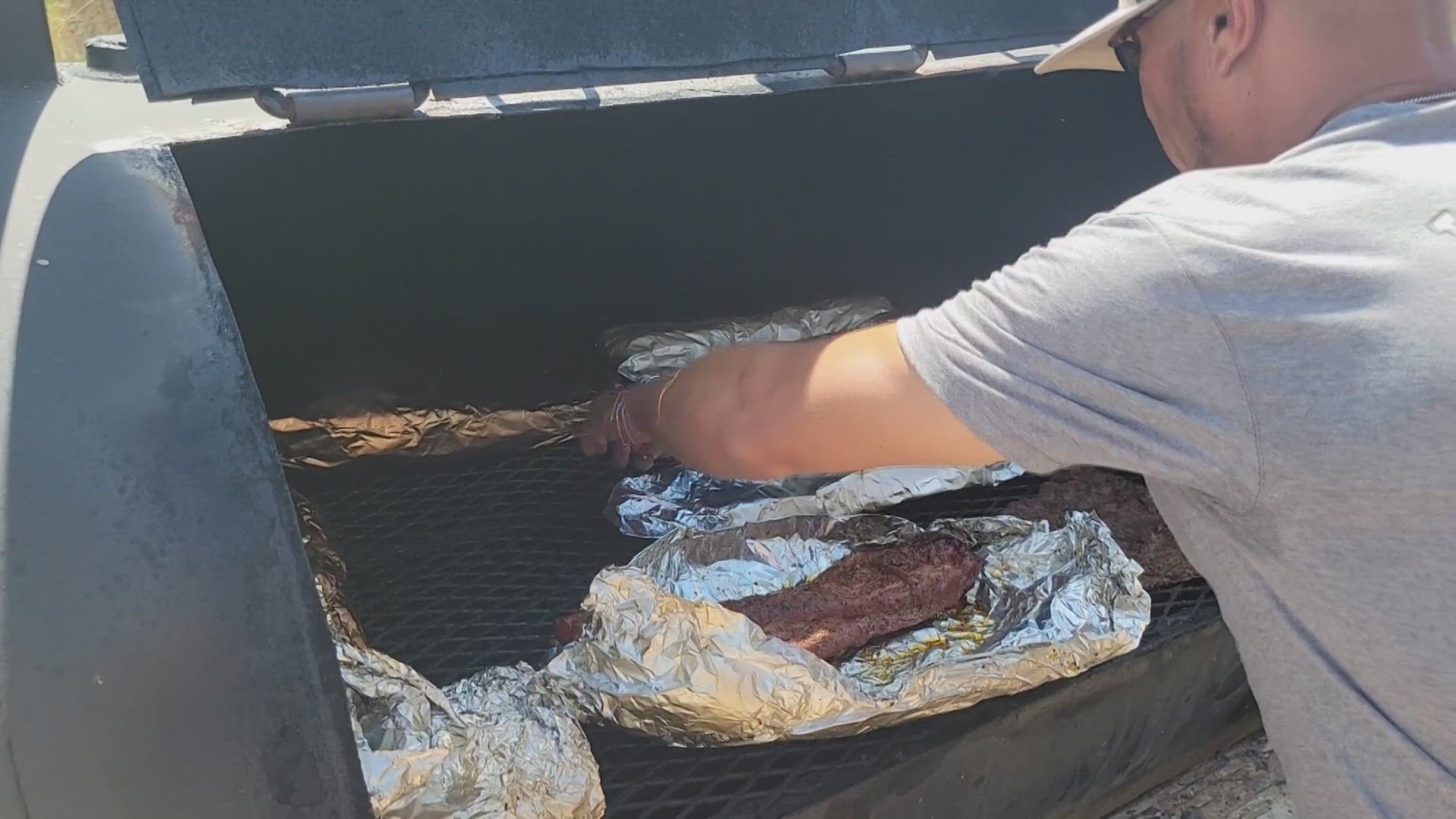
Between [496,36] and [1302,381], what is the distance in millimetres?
1086

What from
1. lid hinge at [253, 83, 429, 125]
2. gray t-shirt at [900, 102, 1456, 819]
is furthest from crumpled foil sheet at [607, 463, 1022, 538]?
lid hinge at [253, 83, 429, 125]

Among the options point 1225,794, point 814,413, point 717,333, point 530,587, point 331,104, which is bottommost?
point 1225,794

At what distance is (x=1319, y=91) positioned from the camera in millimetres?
1177

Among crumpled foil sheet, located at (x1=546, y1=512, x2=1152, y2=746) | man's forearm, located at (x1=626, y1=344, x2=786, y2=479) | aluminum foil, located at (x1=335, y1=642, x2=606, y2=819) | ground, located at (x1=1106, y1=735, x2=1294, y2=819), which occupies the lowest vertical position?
ground, located at (x1=1106, y1=735, x2=1294, y2=819)

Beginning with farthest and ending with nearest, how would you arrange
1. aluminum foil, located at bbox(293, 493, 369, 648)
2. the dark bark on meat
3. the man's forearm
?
the dark bark on meat, aluminum foil, located at bbox(293, 493, 369, 648), the man's forearm

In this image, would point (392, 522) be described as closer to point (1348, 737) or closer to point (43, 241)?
point (43, 241)

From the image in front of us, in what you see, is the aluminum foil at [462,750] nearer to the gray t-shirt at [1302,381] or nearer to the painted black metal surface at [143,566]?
the painted black metal surface at [143,566]

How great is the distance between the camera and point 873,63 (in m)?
1.61

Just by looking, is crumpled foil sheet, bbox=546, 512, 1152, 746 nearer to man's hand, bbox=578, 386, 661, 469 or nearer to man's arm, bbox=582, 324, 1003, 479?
man's arm, bbox=582, 324, 1003, 479

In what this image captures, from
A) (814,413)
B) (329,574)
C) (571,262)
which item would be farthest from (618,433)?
(814,413)

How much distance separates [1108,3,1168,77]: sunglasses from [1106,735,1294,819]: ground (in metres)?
1.62

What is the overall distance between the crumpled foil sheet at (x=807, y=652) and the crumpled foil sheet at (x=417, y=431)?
741mm

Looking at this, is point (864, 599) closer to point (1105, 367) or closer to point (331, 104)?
point (1105, 367)

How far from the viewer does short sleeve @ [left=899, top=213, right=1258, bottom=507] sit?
105 centimetres
